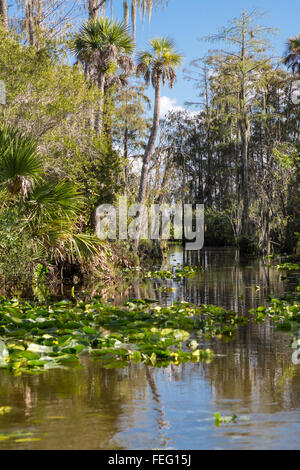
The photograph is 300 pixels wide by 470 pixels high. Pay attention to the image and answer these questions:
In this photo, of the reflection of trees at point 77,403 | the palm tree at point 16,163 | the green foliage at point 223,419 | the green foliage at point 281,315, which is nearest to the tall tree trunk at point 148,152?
the palm tree at point 16,163

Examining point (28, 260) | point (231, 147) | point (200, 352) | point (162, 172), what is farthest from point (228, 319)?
point (231, 147)

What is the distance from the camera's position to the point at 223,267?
772 inches

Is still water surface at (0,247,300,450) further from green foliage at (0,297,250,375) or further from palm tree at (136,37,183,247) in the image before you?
palm tree at (136,37,183,247)

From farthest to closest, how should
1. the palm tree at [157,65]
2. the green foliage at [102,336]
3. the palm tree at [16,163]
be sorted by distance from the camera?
the palm tree at [157,65] → the palm tree at [16,163] → the green foliage at [102,336]

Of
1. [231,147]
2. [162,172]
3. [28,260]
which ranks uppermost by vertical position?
[231,147]

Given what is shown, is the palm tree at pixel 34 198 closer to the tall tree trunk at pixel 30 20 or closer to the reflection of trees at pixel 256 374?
the reflection of trees at pixel 256 374

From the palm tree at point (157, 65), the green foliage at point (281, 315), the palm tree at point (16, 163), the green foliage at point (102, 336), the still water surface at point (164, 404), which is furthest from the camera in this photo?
the palm tree at point (157, 65)

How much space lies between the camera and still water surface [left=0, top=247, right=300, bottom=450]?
3725 millimetres

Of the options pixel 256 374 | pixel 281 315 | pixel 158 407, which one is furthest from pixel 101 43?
pixel 158 407

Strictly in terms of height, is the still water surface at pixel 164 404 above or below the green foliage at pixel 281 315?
below

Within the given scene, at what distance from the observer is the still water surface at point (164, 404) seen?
3.72 meters

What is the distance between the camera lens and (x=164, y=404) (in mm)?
4547
